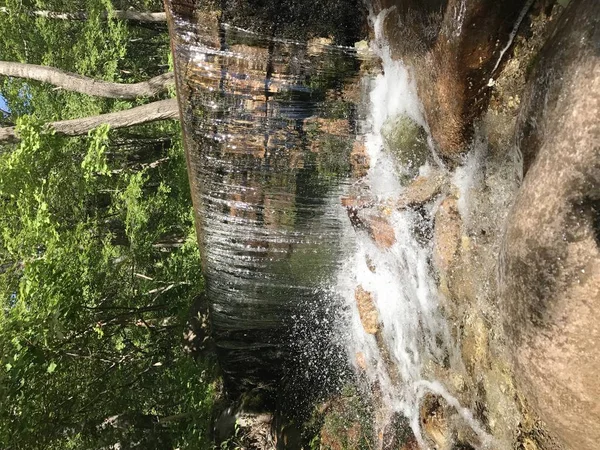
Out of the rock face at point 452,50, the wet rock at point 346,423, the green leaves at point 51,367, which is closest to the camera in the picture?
the rock face at point 452,50

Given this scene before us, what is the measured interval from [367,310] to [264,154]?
65.1 inches

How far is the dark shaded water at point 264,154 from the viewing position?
10.8ft

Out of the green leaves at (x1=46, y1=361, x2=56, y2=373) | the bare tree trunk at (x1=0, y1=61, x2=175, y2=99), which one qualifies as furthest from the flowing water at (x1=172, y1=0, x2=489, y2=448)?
the bare tree trunk at (x1=0, y1=61, x2=175, y2=99)

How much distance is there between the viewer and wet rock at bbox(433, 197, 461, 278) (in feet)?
10.0

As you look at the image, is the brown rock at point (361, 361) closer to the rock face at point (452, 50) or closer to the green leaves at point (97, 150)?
the rock face at point (452, 50)

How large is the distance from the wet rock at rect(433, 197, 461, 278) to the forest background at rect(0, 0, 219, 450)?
145 inches

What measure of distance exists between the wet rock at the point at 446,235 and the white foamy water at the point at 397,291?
9cm

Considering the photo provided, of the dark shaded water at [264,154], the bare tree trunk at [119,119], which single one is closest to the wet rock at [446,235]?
the dark shaded water at [264,154]

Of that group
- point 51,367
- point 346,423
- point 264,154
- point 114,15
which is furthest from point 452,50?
point 114,15

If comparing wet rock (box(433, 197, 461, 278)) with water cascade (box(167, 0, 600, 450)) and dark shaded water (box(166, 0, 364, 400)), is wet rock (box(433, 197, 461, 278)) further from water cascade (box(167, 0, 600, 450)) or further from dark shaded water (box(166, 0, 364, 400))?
dark shaded water (box(166, 0, 364, 400))

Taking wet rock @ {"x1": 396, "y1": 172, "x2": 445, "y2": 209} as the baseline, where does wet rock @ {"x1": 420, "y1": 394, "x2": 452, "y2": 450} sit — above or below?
below

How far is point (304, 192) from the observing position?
12.4ft

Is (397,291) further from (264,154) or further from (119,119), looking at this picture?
(119,119)

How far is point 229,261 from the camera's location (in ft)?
13.5
